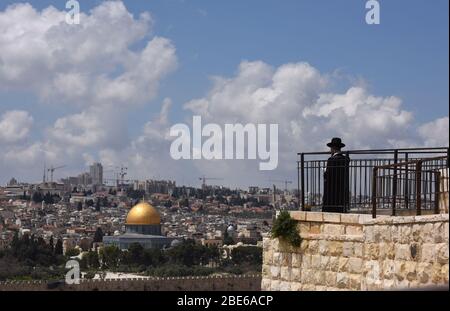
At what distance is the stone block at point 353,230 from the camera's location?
9.55 metres

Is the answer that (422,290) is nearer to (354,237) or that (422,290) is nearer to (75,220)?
(354,237)

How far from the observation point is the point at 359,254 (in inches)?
371

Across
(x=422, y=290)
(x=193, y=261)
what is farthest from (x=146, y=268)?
(x=422, y=290)

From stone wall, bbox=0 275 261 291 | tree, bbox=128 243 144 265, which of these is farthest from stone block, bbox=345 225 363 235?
tree, bbox=128 243 144 265

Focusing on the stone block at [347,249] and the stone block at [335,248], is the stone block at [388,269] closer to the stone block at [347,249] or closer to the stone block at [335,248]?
the stone block at [347,249]

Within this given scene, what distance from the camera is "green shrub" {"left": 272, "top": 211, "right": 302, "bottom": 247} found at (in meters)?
10.4

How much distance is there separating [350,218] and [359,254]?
467mm

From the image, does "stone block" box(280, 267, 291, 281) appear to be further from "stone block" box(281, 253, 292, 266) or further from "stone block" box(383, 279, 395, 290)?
"stone block" box(383, 279, 395, 290)

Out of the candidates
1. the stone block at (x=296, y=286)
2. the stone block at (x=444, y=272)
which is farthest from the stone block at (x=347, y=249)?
the stone block at (x=444, y=272)

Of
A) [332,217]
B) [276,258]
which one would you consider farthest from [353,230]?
[276,258]

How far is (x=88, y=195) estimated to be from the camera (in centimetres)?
17500

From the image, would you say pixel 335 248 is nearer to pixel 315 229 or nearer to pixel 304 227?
pixel 315 229
